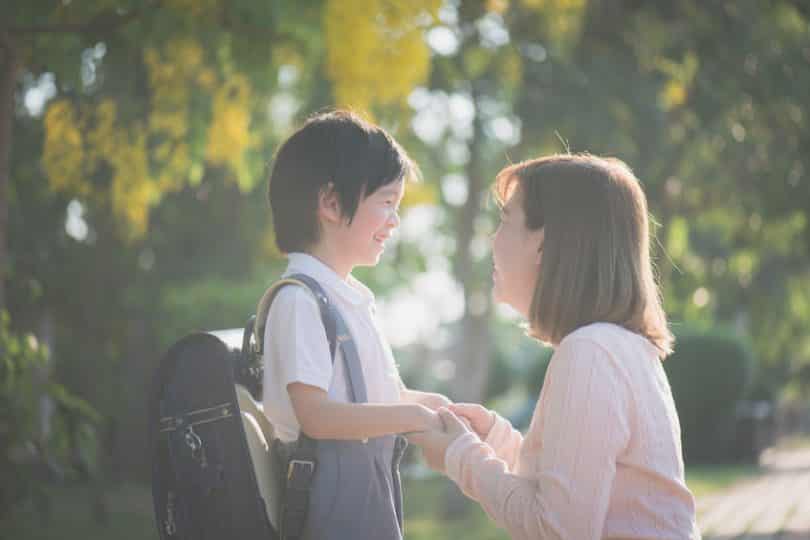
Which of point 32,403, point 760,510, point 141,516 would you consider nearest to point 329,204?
point 32,403

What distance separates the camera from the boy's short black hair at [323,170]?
304 cm

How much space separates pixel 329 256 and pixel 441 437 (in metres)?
0.58

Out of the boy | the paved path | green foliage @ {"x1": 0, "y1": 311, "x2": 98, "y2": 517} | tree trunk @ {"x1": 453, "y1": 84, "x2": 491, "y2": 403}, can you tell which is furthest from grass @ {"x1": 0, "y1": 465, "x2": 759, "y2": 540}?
the boy

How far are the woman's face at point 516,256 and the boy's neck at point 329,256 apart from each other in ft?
1.36

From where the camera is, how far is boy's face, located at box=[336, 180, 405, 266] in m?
3.06

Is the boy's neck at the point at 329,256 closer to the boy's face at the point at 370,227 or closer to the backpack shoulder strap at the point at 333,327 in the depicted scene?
the boy's face at the point at 370,227

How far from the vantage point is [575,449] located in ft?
8.50

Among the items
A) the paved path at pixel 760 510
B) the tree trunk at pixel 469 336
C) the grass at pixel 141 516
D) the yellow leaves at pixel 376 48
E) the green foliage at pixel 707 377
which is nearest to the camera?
the yellow leaves at pixel 376 48

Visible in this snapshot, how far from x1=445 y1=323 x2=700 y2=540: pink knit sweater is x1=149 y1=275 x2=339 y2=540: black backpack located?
0.45 m

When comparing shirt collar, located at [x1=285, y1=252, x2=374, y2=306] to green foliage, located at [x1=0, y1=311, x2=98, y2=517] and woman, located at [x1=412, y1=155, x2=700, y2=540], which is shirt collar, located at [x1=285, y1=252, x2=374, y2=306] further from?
green foliage, located at [x1=0, y1=311, x2=98, y2=517]

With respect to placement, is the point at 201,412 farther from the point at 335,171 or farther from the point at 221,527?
the point at 335,171

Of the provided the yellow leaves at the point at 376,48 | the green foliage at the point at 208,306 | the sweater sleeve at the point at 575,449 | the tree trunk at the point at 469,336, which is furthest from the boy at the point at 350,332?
the green foliage at the point at 208,306

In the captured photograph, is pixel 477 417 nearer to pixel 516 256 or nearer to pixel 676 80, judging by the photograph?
pixel 516 256

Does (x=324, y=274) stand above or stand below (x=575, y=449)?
above
